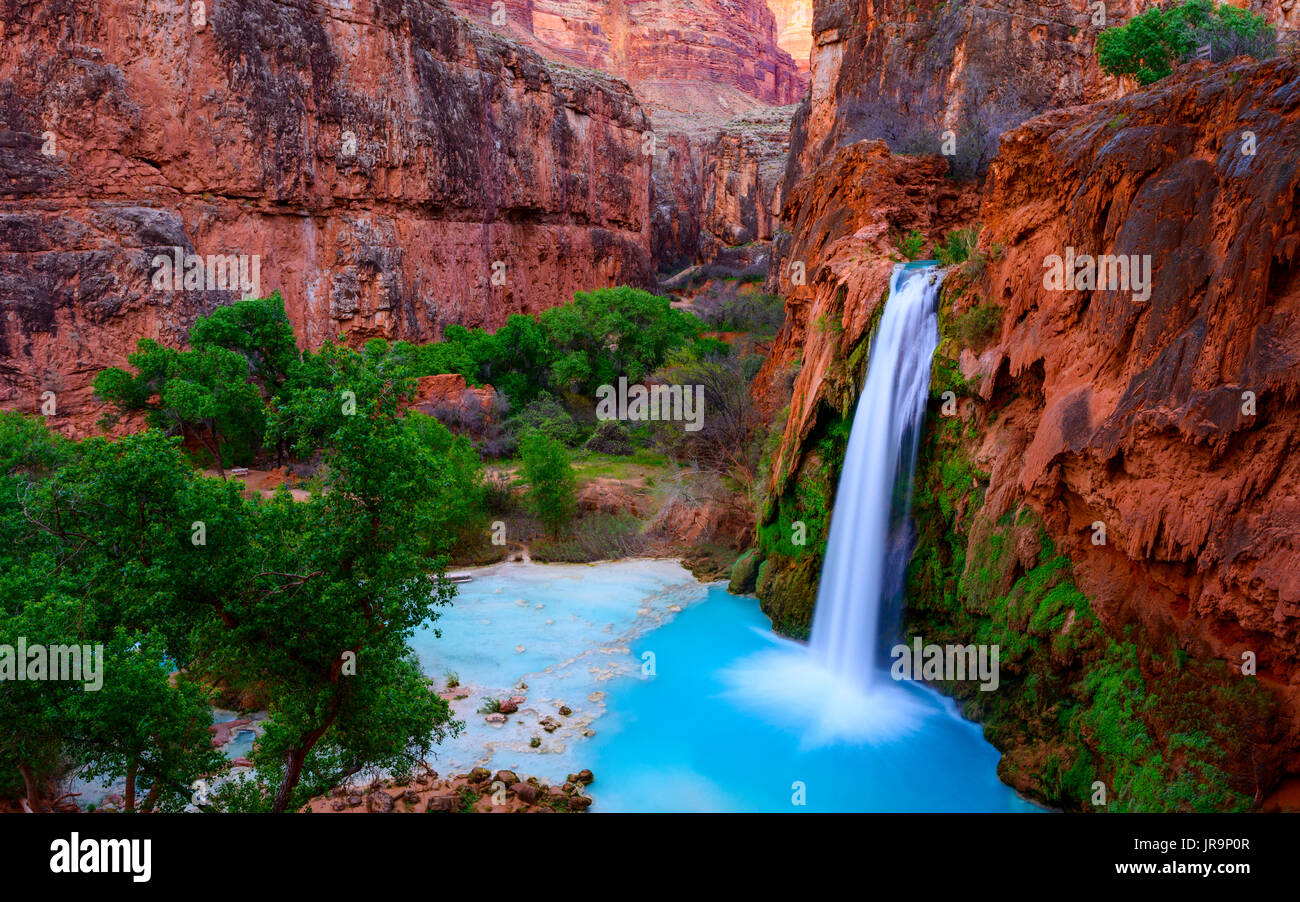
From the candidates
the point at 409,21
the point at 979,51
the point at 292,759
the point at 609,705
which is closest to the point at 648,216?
the point at 409,21

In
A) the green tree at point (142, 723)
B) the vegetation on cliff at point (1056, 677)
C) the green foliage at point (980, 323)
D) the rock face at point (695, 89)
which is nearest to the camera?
the green tree at point (142, 723)

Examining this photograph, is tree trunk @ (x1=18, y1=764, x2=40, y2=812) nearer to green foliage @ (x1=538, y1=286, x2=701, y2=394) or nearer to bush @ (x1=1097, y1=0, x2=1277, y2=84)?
bush @ (x1=1097, y1=0, x2=1277, y2=84)

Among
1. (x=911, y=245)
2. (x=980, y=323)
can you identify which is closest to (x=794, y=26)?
(x=911, y=245)

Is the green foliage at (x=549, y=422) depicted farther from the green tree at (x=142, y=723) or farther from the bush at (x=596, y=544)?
the green tree at (x=142, y=723)

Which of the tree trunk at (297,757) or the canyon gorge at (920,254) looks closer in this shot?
the tree trunk at (297,757)

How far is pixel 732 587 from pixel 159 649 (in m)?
15.2

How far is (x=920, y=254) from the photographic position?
779 inches

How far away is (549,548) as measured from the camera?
79.4 ft

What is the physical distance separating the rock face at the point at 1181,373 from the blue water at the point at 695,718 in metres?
3.93

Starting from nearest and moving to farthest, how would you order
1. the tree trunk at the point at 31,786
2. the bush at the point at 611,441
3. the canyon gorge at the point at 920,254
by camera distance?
the tree trunk at the point at 31,786
the canyon gorge at the point at 920,254
the bush at the point at 611,441

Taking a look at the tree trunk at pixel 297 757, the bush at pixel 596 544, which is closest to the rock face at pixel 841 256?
the bush at pixel 596 544

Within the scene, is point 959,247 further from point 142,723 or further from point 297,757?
point 142,723

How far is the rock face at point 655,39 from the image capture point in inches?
4158
